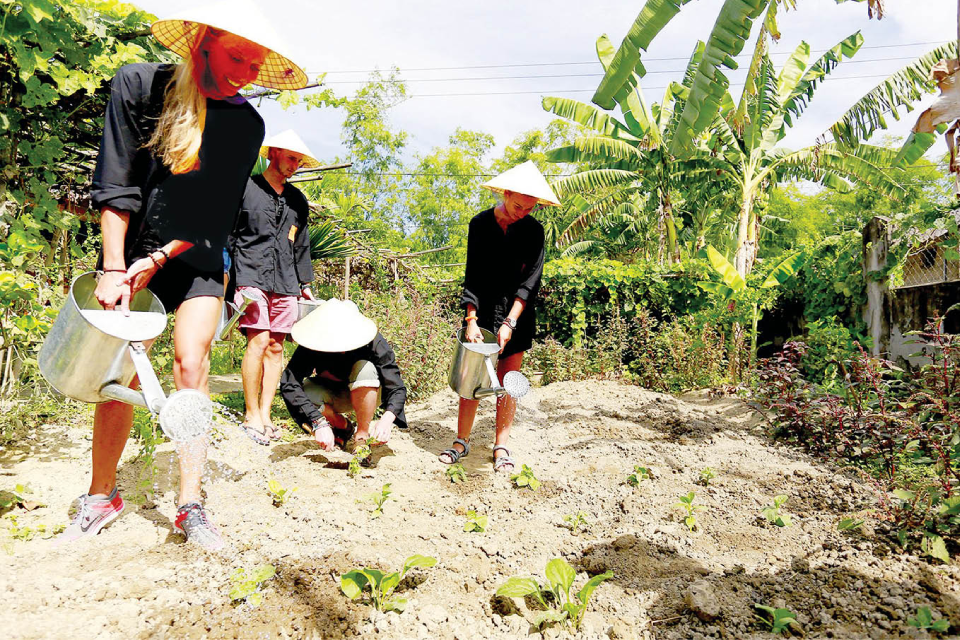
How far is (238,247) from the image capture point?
3.23 meters

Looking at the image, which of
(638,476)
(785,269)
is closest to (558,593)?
(638,476)

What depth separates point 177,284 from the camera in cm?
204

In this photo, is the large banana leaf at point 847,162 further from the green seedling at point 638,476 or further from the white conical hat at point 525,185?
the green seedling at point 638,476

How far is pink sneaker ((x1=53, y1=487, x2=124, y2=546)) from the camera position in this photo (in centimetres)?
203

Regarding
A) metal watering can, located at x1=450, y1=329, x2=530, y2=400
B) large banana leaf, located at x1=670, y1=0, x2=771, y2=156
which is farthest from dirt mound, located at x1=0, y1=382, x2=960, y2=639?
large banana leaf, located at x1=670, y1=0, x2=771, y2=156

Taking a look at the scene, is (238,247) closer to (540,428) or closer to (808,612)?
(540,428)

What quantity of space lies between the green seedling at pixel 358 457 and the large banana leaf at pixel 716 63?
182 inches

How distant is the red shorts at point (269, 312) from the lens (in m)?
3.27

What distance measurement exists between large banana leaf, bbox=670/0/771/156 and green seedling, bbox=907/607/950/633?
4.74 meters

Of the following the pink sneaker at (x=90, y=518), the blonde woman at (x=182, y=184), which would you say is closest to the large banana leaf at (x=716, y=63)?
the blonde woman at (x=182, y=184)

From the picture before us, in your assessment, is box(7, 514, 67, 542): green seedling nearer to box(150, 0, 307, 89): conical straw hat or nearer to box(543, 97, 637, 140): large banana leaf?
box(150, 0, 307, 89): conical straw hat

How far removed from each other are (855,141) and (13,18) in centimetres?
917

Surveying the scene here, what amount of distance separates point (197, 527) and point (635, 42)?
17.2 feet

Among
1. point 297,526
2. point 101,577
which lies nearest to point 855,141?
point 297,526
